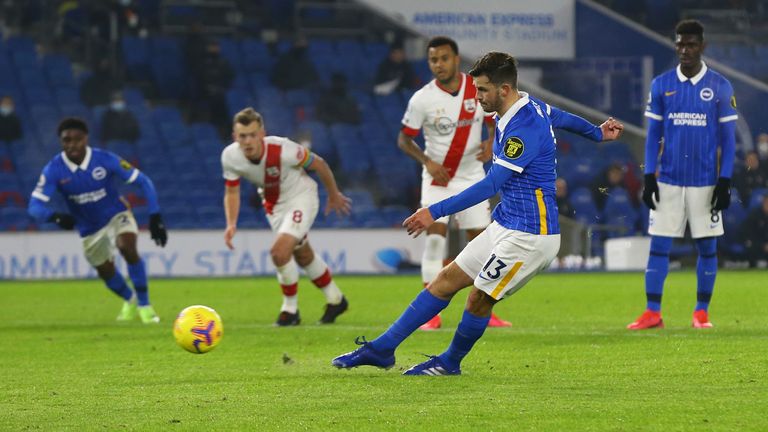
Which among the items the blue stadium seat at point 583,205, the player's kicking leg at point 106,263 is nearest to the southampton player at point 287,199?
the player's kicking leg at point 106,263

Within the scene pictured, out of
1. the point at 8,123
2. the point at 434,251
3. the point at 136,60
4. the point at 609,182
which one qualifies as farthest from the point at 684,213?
the point at 136,60

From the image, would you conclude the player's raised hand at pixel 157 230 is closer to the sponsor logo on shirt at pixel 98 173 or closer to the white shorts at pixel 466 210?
the sponsor logo on shirt at pixel 98 173

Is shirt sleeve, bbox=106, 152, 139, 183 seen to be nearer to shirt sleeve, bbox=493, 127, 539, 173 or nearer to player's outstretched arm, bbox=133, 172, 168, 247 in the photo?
player's outstretched arm, bbox=133, 172, 168, 247

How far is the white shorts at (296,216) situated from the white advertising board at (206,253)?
10385 millimetres

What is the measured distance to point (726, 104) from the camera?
34.4ft

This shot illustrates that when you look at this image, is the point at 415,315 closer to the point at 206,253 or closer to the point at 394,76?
the point at 206,253

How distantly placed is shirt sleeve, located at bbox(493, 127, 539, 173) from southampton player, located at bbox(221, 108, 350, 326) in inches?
184

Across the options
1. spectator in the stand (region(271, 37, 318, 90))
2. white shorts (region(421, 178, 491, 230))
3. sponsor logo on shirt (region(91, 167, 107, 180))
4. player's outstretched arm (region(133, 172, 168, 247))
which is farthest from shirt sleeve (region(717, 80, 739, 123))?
spectator in the stand (region(271, 37, 318, 90))

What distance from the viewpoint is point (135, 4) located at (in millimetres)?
28719

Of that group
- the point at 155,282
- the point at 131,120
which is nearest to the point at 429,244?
the point at 155,282

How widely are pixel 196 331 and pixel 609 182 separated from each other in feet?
53.7

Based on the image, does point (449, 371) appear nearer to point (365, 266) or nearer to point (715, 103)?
point (715, 103)

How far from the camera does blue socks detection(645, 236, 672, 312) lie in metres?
10.7

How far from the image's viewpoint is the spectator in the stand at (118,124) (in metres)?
25.6
